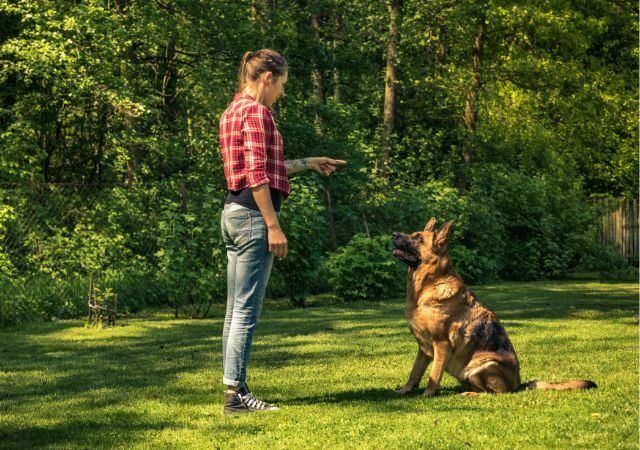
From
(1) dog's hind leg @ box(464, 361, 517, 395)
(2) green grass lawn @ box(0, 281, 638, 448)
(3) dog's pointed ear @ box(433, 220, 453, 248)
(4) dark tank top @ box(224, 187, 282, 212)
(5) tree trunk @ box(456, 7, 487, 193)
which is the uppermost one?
(5) tree trunk @ box(456, 7, 487, 193)

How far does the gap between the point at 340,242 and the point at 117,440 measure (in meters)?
13.7

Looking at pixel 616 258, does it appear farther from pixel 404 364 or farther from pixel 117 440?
pixel 117 440

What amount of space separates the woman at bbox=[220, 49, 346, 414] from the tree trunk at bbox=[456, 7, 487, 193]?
21663 mm

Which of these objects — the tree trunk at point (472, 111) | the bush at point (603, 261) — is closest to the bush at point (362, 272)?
the bush at point (603, 261)

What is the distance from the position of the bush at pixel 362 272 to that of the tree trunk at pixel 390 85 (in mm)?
6864

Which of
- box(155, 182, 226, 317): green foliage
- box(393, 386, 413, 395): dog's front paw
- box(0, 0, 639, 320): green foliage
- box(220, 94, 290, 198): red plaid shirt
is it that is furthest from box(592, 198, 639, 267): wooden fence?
box(220, 94, 290, 198): red plaid shirt

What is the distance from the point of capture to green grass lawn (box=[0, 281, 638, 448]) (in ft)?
19.1

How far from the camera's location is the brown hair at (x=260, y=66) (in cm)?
638

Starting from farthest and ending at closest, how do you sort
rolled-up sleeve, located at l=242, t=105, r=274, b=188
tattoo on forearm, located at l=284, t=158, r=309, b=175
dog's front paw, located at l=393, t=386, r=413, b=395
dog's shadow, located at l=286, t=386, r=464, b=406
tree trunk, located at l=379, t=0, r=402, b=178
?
tree trunk, located at l=379, t=0, r=402, b=178
dog's front paw, located at l=393, t=386, r=413, b=395
dog's shadow, located at l=286, t=386, r=464, b=406
tattoo on forearm, located at l=284, t=158, r=309, b=175
rolled-up sleeve, located at l=242, t=105, r=274, b=188

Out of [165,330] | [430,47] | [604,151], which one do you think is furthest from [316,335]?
[604,151]

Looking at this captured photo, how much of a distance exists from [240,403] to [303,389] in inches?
45.6

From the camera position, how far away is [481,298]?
17156 mm

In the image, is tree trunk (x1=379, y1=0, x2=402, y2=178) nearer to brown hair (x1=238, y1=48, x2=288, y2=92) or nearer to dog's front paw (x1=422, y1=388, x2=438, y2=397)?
dog's front paw (x1=422, y1=388, x2=438, y2=397)

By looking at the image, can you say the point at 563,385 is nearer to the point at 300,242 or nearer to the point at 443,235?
the point at 443,235
